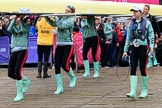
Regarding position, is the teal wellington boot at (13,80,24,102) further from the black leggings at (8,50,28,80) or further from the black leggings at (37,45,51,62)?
the black leggings at (37,45,51,62)

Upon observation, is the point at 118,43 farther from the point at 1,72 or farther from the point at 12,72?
the point at 12,72

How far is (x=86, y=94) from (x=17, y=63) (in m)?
1.76

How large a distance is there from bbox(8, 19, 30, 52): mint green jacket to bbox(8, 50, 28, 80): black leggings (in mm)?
109

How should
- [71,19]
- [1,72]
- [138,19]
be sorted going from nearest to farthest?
[138,19]
[71,19]
[1,72]


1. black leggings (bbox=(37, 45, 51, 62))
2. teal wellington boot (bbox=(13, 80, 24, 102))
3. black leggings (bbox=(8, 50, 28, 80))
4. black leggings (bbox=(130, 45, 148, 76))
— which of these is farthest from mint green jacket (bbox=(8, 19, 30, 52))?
black leggings (bbox=(37, 45, 51, 62))

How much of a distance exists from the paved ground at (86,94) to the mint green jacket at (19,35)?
117 cm

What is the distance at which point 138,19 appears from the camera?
973 cm

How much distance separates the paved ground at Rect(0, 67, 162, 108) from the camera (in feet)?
31.1

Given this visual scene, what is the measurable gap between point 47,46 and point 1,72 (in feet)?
8.01

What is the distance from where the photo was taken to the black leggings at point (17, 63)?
32.9 feet

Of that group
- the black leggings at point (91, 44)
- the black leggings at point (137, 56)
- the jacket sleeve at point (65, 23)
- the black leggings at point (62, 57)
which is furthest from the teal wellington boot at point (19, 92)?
the black leggings at point (91, 44)

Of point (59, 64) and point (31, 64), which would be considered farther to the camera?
point (31, 64)

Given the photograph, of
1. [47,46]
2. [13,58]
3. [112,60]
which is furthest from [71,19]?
[112,60]

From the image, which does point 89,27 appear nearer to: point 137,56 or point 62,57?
point 62,57
